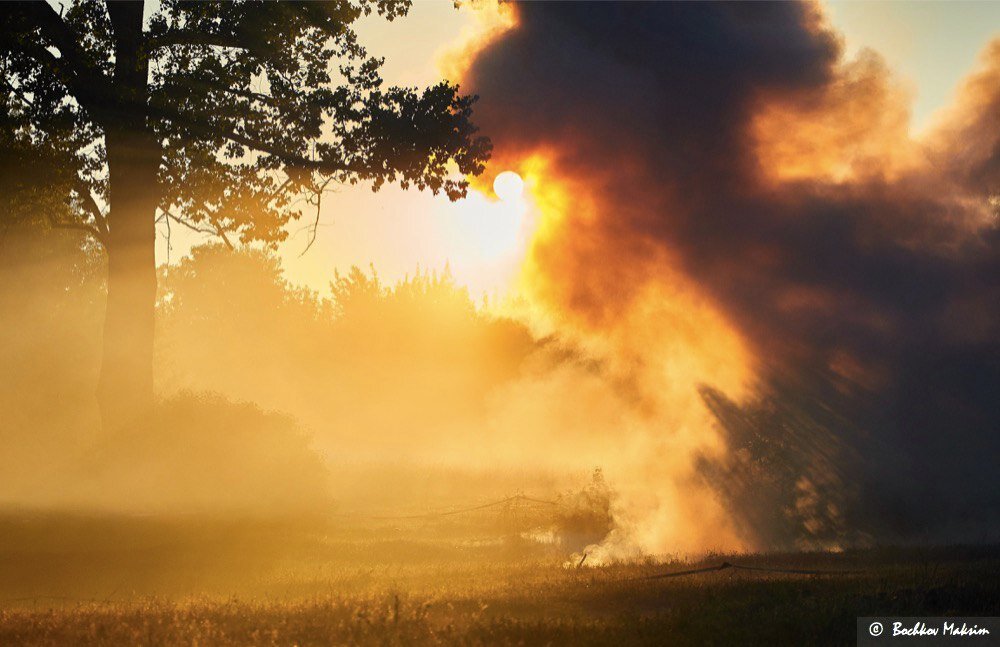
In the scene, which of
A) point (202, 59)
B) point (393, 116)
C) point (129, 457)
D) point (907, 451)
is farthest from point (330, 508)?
point (907, 451)

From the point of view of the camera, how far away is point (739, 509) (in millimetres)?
31578

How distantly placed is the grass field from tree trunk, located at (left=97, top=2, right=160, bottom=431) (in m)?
4.15

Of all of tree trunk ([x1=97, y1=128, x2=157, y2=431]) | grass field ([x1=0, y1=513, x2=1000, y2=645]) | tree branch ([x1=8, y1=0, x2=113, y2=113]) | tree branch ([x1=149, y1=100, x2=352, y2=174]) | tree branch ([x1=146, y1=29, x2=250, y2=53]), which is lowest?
grass field ([x1=0, y1=513, x2=1000, y2=645])

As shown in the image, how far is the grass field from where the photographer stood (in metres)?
12.5

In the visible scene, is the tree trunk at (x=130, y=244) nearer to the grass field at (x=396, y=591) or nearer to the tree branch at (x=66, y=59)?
the tree branch at (x=66, y=59)

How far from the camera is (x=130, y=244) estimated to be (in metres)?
27.7

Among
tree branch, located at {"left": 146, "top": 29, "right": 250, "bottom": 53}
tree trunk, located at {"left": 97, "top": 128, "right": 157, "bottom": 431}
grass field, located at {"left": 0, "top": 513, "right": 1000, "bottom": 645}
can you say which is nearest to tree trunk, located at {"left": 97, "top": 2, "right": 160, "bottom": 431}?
tree trunk, located at {"left": 97, "top": 128, "right": 157, "bottom": 431}

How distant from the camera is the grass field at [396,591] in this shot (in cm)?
1249

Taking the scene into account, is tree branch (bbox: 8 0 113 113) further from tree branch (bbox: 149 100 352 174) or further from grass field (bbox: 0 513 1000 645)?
grass field (bbox: 0 513 1000 645)

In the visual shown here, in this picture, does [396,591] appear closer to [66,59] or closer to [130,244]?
[130,244]

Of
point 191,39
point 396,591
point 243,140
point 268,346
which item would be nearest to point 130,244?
point 243,140

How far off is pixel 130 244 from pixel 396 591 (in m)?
15.6

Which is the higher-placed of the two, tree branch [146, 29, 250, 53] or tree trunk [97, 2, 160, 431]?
tree branch [146, 29, 250, 53]

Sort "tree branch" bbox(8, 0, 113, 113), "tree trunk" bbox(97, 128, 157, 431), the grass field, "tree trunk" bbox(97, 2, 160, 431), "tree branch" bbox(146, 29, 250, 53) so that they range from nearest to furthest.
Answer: the grass field < "tree branch" bbox(8, 0, 113, 113) < "tree trunk" bbox(97, 2, 160, 431) < "tree branch" bbox(146, 29, 250, 53) < "tree trunk" bbox(97, 128, 157, 431)
